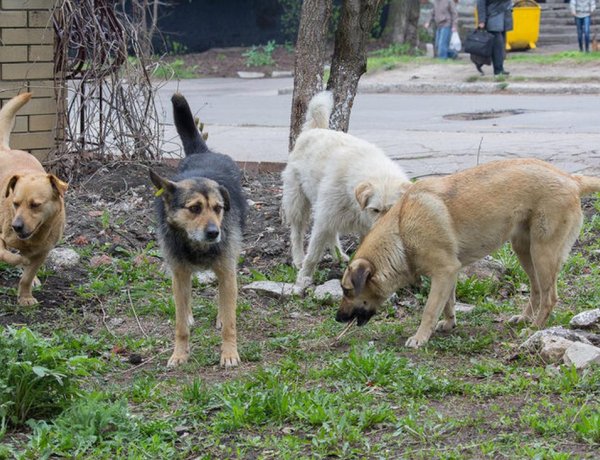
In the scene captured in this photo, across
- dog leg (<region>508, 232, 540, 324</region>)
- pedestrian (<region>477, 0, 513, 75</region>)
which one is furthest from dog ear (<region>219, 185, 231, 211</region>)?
pedestrian (<region>477, 0, 513, 75</region>)

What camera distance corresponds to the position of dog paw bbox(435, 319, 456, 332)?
6.44 m

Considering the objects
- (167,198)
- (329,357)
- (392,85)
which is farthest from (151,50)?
(392,85)

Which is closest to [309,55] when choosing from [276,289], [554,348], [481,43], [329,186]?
[329,186]

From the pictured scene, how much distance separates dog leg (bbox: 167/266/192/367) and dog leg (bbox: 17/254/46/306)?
1.40m

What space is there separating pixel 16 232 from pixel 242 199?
5.04ft

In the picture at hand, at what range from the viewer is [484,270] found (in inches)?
292

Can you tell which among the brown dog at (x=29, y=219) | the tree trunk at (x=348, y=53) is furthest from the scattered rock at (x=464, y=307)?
the brown dog at (x=29, y=219)

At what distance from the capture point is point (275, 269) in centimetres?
809

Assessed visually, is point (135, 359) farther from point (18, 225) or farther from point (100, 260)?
point (100, 260)

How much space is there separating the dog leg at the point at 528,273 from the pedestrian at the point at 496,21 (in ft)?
53.5

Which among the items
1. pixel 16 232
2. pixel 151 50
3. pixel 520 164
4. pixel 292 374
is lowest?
pixel 292 374

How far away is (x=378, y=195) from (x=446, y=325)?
3.40 ft

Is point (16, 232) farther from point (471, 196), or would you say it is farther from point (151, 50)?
point (151, 50)

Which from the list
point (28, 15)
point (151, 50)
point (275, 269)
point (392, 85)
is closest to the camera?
point (275, 269)
